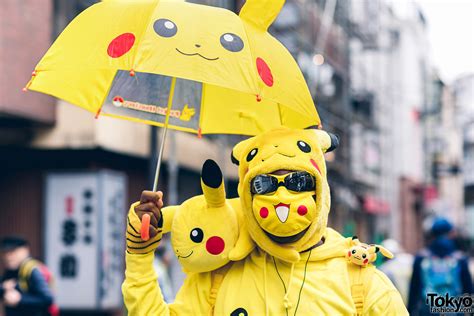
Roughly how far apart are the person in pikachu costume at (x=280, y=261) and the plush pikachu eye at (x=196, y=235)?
1cm

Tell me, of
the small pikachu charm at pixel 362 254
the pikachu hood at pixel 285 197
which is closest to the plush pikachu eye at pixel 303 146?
the pikachu hood at pixel 285 197

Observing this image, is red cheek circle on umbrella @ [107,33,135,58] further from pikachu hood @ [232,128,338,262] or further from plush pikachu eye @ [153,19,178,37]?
pikachu hood @ [232,128,338,262]

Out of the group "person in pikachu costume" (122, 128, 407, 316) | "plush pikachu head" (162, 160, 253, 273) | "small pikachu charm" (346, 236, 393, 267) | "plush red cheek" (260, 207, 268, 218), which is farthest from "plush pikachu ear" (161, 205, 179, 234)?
"small pikachu charm" (346, 236, 393, 267)

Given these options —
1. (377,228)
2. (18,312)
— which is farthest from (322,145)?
(377,228)

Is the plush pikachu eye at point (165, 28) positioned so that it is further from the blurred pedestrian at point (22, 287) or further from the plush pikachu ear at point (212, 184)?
the blurred pedestrian at point (22, 287)

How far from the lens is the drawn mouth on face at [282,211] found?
11.5 feet

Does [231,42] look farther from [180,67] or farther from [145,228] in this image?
[145,228]

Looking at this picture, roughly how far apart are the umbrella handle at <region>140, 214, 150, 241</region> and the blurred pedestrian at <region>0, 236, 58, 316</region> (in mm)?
4260

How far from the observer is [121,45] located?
3.69 m

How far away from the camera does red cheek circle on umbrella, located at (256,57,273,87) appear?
3729 millimetres

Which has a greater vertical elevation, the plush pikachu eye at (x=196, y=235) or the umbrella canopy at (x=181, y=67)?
the umbrella canopy at (x=181, y=67)

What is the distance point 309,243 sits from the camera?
3.65 metres

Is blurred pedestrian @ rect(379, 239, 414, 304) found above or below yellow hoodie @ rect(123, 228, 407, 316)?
below

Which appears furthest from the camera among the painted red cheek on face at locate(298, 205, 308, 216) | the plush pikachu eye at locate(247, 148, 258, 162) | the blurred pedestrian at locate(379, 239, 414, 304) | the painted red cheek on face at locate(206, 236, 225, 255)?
the blurred pedestrian at locate(379, 239, 414, 304)
